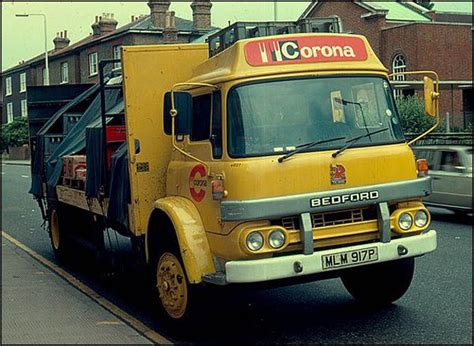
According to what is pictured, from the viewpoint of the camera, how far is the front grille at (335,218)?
658 centimetres

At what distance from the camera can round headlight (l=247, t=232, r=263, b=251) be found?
6.39 meters

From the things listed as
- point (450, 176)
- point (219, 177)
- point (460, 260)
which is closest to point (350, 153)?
point (219, 177)

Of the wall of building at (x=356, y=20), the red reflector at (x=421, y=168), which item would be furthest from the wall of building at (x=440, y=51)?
the red reflector at (x=421, y=168)

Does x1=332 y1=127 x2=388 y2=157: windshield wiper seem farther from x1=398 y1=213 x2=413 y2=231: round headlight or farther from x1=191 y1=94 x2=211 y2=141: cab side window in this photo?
x1=191 y1=94 x2=211 y2=141: cab side window

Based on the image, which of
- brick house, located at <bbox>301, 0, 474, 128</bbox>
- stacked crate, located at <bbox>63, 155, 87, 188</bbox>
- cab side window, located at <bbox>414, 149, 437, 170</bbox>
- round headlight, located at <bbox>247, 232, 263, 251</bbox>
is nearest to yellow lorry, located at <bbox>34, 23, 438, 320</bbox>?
round headlight, located at <bbox>247, 232, 263, 251</bbox>

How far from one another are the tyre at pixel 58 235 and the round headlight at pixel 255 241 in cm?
573

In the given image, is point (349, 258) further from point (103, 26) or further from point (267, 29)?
point (103, 26)

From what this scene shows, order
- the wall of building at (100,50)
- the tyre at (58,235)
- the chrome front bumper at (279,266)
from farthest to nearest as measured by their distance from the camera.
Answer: the wall of building at (100,50)
the tyre at (58,235)
the chrome front bumper at (279,266)

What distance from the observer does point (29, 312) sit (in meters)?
7.64

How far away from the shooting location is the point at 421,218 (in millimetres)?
7027

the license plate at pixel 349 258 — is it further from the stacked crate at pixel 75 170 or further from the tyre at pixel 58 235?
the tyre at pixel 58 235

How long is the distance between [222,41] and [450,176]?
29.9ft

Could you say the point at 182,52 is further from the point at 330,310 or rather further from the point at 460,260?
the point at 460,260

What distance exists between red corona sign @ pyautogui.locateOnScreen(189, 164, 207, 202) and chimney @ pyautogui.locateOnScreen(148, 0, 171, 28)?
2727cm
